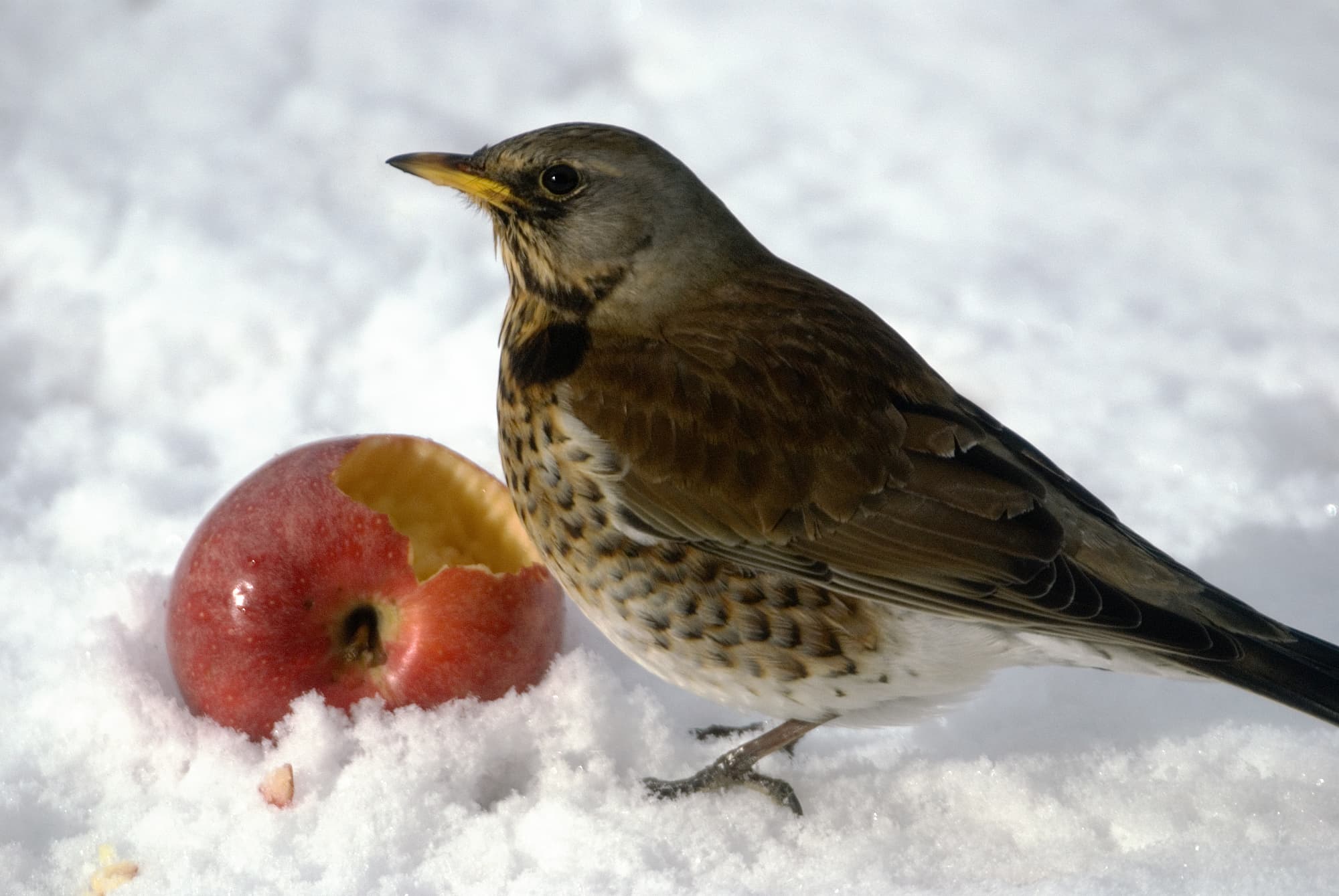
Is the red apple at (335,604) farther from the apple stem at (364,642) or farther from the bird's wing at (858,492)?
the bird's wing at (858,492)

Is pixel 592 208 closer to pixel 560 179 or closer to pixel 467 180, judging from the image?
A: pixel 560 179

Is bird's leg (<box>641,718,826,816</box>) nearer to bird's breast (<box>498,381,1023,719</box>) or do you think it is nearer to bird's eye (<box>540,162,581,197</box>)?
bird's breast (<box>498,381,1023,719</box>)

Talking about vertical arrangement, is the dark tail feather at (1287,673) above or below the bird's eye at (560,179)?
below

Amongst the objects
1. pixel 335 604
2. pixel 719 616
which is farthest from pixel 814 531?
pixel 335 604

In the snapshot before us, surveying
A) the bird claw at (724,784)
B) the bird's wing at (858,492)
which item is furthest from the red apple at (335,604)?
the bird's wing at (858,492)

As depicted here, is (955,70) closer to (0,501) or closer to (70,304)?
(70,304)

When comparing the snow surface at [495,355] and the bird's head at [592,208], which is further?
the bird's head at [592,208]
